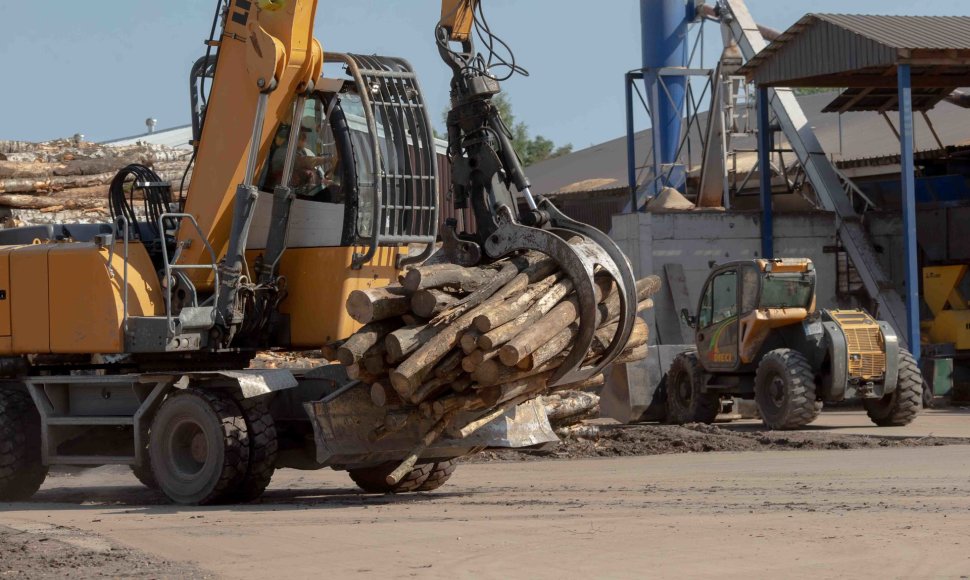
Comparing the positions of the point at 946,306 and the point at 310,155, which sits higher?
the point at 310,155

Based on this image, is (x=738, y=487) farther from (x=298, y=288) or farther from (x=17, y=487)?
(x=17, y=487)

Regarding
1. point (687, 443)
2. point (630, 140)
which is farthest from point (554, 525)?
point (630, 140)

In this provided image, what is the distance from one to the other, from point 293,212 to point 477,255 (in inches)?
70.8

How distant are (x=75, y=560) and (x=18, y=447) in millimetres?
4811

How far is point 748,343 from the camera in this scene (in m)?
20.9

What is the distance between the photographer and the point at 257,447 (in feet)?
40.2

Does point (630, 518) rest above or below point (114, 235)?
below

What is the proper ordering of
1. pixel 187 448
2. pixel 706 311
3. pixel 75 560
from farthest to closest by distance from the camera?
pixel 706 311 → pixel 187 448 → pixel 75 560

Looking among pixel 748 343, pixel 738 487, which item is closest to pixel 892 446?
pixel 748 343

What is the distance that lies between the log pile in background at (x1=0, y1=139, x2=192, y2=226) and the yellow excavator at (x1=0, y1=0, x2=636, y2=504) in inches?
241

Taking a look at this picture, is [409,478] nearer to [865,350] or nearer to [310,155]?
[310,155]

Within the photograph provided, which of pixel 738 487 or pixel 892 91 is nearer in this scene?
pixel 738 487

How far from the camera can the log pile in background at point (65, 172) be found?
19.8 metres

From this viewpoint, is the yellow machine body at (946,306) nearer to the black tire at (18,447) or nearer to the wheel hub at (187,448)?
the wheel hub at (187,448)
